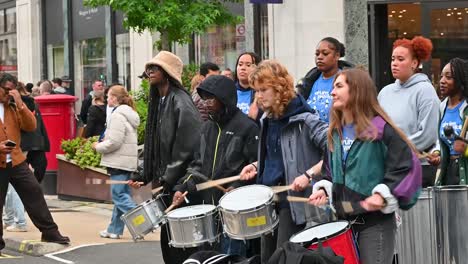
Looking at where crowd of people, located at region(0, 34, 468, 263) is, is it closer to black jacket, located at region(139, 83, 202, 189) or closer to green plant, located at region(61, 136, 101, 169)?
black jacket, located at region(139, 83, 202, 189)

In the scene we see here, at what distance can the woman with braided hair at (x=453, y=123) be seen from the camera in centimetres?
829

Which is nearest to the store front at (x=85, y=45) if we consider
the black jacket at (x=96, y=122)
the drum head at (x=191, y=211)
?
the black jacket at (x=96, y=122)

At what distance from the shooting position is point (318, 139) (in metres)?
7.13

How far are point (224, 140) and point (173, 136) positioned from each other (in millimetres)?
772

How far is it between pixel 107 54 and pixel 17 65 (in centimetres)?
712

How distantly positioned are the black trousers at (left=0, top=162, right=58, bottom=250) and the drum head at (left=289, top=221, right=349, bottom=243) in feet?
18.6

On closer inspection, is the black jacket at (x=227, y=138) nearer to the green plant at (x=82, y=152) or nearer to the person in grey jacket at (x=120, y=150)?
the person in grey jacket at (x=120, y=150)

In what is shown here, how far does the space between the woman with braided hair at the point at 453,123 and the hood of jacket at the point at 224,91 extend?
5.50 feet

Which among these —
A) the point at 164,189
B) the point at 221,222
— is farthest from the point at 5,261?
the point at 221,222

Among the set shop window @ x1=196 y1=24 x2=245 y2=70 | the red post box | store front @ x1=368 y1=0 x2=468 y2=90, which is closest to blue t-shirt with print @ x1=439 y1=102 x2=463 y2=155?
store front @ x1=368 y1=0 x2=468 y2=90

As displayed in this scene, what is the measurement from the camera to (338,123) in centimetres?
648

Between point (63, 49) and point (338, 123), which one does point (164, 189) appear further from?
point (63, 49)

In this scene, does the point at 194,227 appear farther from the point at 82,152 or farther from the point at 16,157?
the point at 82,152

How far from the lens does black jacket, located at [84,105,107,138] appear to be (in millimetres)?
16297
